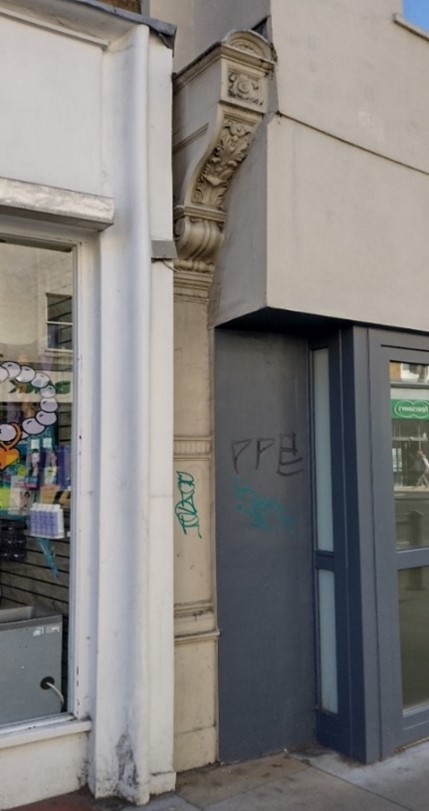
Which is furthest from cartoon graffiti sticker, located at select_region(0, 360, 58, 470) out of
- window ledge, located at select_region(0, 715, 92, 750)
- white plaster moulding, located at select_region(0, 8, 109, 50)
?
white plaster moulding, located at select_region(0, 8, 109, 50)

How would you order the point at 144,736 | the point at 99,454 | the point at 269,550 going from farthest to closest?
the point at 269,550, the point at 99,454, the point at 144,736

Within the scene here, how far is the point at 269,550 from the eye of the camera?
4781 millimetres

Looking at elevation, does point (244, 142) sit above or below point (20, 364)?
above

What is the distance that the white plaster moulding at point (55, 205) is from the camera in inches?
153

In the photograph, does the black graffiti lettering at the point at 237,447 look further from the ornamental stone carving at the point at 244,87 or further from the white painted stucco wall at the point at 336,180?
the ornamental stone carving at the point at 244,87

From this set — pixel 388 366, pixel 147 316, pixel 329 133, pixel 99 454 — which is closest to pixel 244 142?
pixel 329 133

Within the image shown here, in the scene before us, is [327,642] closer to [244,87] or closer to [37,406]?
[37,406]

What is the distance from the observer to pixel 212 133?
14.3 feet

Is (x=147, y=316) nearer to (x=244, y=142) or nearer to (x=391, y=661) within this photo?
(x=244, y=142)

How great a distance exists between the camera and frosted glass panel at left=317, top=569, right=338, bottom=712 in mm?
4762

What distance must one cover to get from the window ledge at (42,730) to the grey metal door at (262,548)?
3.01 ft

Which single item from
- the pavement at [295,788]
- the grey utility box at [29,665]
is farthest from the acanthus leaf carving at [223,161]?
the pavement at [295,788]

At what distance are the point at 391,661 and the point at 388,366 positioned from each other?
1.85 m

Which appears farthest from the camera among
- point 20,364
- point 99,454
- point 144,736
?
point 20,364
